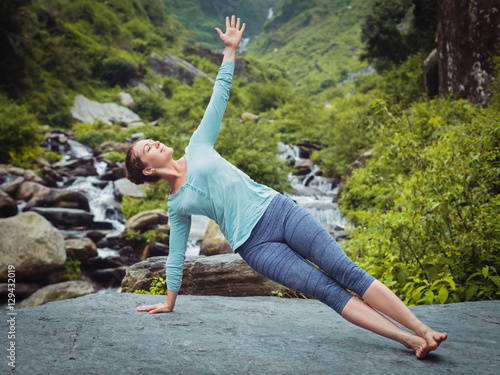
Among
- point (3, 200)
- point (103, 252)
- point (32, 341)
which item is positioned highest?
point (32, 341)

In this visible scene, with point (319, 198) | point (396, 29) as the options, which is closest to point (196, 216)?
point (319, 198)

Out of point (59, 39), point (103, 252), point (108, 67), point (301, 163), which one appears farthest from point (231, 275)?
point (108, 67)

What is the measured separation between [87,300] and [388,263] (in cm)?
304

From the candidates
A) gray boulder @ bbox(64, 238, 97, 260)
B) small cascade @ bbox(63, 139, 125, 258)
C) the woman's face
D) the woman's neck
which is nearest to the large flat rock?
the woman's neck

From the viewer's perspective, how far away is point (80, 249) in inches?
329

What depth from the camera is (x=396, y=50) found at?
59.7 feet

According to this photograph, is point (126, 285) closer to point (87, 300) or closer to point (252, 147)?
point (87, 300)

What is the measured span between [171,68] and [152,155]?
39.1 meters

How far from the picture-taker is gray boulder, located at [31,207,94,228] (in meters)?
10.1

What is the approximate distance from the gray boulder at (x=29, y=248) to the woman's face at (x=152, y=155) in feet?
19.3

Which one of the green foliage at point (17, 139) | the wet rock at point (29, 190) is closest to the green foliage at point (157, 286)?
the wet rock at point (29, 190)

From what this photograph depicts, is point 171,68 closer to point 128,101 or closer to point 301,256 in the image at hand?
point 128,101

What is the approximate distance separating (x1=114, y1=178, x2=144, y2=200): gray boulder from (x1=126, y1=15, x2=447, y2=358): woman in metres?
10.7

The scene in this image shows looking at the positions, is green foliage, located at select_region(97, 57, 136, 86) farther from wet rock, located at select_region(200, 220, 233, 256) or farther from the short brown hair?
the short brown hair
